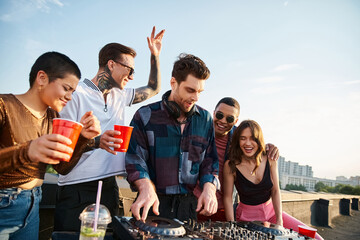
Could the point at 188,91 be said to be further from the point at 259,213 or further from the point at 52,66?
the point at 259,213

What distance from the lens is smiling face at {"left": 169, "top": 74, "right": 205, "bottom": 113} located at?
9.29 ft

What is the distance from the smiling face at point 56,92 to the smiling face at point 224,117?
8.70 feet

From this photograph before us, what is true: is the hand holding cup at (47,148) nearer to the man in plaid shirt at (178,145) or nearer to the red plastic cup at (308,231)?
the man in plaid shirt at (178,145)

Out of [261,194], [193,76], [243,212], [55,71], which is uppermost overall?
[193,76]

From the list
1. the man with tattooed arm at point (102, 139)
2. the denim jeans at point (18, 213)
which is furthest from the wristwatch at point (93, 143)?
the denim jeans at point (18, 213)

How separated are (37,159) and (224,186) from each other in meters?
3.14

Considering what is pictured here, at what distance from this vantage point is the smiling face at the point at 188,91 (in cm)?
283

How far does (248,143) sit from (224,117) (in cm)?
59

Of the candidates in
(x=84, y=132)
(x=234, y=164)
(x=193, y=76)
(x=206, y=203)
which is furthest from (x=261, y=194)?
(x=84, y=132)

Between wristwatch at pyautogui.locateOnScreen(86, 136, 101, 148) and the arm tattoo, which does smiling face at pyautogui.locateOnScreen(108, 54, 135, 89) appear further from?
wristwatch at pyautogui.locateOnScreen(86, 136, 101, 148)

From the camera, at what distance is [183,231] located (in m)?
1.81

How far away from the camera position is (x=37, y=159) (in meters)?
1.43

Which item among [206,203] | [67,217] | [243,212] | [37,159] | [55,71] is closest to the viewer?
[37,159]

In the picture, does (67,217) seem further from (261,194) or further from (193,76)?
(261,194)
